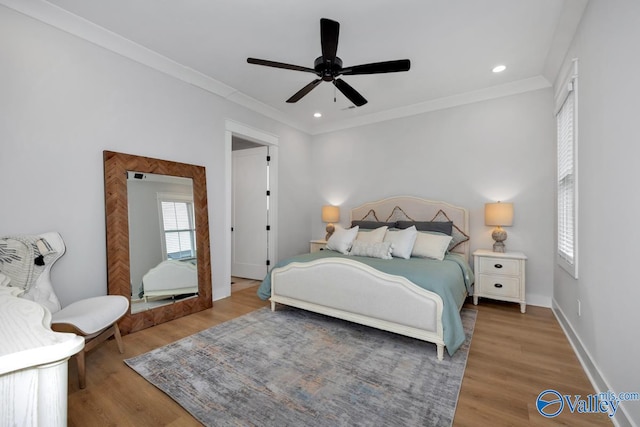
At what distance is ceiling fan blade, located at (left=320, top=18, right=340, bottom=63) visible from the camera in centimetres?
200

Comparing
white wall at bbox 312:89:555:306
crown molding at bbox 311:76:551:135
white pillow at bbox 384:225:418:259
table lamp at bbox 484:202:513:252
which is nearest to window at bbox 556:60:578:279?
white wall at bbox 312:89:555:306

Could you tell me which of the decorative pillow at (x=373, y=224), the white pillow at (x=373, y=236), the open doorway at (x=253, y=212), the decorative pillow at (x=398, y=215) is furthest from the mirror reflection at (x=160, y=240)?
the decorative pillow at (x=398, y=215)

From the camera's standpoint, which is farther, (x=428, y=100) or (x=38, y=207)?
(x=428, y=100)

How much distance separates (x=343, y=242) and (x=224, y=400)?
2.28 m

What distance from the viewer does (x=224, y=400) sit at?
181 centimetres

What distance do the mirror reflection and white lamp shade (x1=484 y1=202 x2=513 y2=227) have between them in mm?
3690

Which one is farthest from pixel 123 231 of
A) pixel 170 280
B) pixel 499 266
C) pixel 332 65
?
pixel 499 266

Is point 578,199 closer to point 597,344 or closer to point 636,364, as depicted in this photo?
point 597,344

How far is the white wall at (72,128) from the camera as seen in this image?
2.23 meters

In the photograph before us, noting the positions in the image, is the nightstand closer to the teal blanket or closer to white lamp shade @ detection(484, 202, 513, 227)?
the teal blanket

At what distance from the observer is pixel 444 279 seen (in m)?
2.49

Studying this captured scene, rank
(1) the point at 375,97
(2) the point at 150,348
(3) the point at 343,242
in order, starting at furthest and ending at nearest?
(1) the point at 375,97 < (3) the point at 343,242 < (2) the point at 150,348

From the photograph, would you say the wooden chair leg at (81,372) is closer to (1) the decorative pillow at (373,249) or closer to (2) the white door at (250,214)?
(1) the decorative pillow at (373,249)

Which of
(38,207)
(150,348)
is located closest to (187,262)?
(150,348)
